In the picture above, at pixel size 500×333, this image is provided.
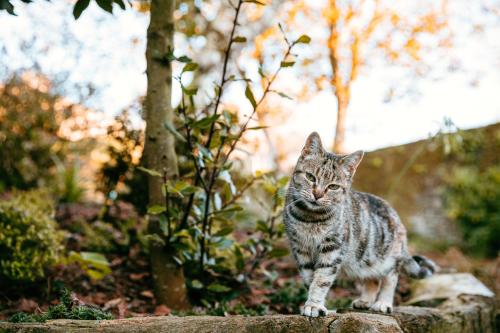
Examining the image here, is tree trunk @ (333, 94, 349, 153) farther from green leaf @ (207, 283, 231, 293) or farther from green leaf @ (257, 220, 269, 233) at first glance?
green leaf @ (207, 283, 231, 293)

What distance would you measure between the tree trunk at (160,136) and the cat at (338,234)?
3.46 feet

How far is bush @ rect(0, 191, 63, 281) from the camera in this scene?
12.9 ft

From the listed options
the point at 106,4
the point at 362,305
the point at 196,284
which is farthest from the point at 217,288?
the point at 106,4

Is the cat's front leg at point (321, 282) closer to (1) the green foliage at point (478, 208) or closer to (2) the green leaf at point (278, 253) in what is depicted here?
(2) the green leaf at point (278, 253)

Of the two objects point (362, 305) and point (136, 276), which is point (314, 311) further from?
point (136, 276)

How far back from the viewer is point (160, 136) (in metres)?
3.86

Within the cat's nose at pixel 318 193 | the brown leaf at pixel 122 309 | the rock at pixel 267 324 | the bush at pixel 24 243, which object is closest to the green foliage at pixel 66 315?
the rock at pixel 267 324

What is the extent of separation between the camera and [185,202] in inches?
160

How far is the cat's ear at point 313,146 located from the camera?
3502 mm

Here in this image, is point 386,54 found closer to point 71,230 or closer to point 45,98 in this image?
point 45,98

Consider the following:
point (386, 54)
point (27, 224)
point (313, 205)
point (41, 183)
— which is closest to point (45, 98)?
point (41, 183)

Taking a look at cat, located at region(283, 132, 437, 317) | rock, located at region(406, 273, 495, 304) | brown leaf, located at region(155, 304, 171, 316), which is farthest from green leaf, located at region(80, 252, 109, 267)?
rock, located at region(406, 273, 495, 304)

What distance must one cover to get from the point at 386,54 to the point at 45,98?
6.48 m

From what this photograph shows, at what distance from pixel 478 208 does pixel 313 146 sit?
6584 mm
